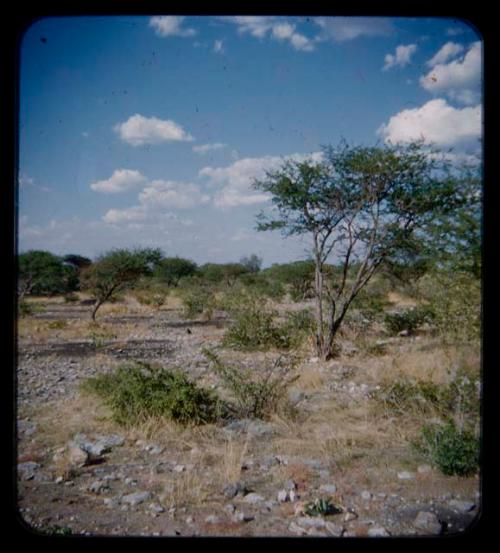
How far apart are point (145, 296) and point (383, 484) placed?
622 inches

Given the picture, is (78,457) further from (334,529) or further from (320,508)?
(334,529)

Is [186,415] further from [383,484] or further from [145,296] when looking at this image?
[145,296]

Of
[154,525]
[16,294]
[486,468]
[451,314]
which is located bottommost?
[154,525]

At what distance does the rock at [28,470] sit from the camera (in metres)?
3.17

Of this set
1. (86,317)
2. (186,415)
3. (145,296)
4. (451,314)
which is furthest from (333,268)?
(145,296)

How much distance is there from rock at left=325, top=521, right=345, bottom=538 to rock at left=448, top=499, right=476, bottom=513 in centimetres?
73

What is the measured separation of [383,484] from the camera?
306 centimetres

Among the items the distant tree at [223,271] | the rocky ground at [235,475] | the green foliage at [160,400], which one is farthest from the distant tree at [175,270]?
the green foliage at [160,400]

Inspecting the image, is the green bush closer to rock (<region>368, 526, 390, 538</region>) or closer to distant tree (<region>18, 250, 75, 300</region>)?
rock (<region>368, 526, 390, 538</region>)

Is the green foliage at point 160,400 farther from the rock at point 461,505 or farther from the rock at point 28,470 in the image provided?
the rock at point 461,505

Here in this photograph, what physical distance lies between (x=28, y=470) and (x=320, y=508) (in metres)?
2.17

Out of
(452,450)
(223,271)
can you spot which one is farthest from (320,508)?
(223,271)

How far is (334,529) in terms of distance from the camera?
2.52 metres

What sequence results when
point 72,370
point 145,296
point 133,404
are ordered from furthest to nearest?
point 145,296 < point 72,370 < point 133,404
